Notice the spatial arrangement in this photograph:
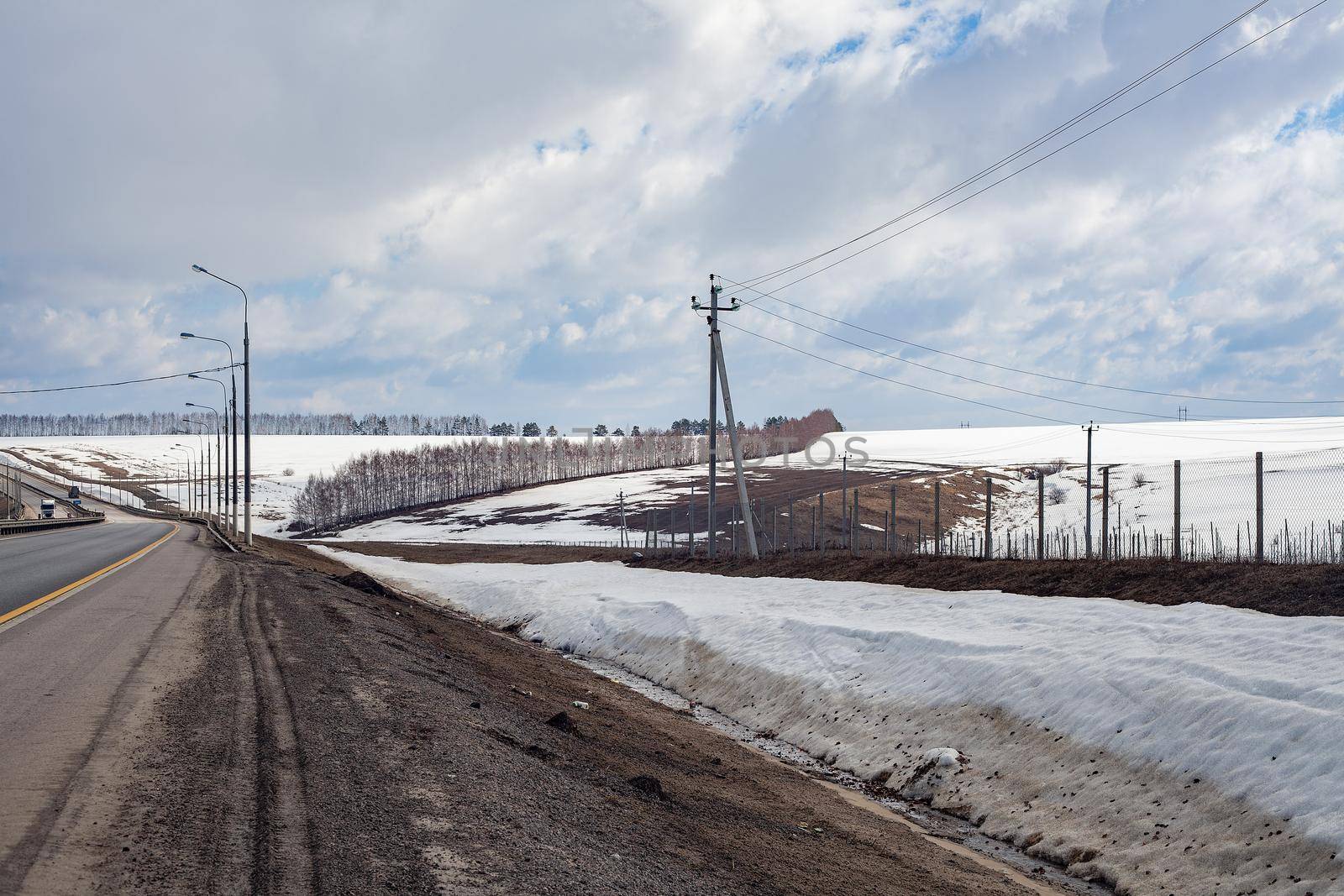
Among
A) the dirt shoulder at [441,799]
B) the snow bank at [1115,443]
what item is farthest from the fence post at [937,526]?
the snow bank at [1115,443]

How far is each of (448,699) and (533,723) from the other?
105 cm

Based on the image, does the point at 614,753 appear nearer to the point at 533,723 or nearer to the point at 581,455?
A: the point at 533,723

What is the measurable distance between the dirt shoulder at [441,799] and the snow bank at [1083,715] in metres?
1.59

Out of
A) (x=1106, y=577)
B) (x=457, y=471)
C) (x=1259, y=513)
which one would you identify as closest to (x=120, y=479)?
(x=457, y=471)

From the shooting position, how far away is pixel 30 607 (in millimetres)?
14258

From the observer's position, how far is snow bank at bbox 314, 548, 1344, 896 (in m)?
8.44

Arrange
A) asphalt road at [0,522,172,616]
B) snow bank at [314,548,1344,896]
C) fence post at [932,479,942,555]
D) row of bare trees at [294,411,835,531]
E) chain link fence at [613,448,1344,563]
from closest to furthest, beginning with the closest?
snow bank at [314,548,1344,896] < asphalt road at [0,522,172,616] < chain link fence at [613,448,1344,563] < fence post at [932,479,942,555] < row of bare trees at [294,411,835,531]

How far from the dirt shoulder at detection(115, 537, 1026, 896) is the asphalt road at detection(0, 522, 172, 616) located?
5.97m

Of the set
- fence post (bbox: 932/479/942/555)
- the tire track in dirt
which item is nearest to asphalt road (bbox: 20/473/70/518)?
fence post (bbox: 932/479/942/555)

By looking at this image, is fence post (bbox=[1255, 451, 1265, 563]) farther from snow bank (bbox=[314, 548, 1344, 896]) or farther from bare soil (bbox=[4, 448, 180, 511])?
bare soil (bbox=[4, 448, 180, 511])

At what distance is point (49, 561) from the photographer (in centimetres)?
2438

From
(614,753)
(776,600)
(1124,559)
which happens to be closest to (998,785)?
(614,753)

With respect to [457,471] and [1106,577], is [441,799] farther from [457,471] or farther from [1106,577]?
[457,471]

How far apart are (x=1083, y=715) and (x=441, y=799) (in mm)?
8341
